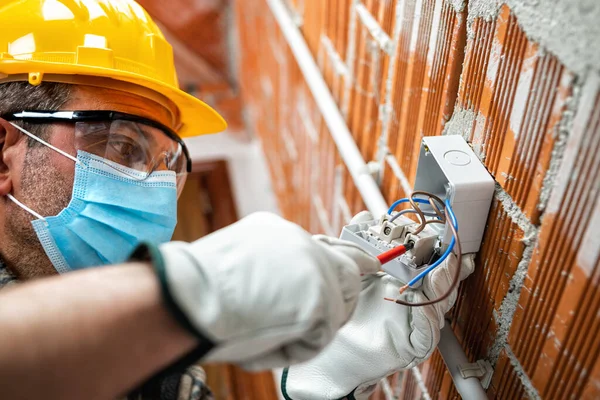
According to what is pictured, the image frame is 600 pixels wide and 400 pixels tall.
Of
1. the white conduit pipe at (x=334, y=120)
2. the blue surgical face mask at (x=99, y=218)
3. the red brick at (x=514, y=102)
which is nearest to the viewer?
the red brick at (x=514, y=102)

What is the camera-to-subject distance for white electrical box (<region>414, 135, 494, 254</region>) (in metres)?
0.68

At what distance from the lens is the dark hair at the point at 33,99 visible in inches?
38.4

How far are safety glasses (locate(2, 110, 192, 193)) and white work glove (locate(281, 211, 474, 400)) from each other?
531 millimetres

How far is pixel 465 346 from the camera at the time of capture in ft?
2.69

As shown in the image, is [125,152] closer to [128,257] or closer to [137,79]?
[137,79]

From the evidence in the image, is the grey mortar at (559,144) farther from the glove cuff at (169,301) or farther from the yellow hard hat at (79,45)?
the yellow hard hat at (79,45)

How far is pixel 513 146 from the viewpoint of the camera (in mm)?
631

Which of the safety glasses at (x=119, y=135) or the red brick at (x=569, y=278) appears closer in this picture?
the red brick at (x=569, y=278)

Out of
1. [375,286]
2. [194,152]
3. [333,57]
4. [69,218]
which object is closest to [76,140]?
[69,218]

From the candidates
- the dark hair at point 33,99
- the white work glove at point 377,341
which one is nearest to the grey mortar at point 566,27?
the white work glove at point 377,341

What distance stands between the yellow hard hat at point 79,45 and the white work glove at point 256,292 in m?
0.63

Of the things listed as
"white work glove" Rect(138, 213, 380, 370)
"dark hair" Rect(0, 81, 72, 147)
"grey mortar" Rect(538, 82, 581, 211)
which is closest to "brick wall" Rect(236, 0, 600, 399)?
"grey mortar" Rect(538, 82, 581, 211)

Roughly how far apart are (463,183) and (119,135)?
696 mm

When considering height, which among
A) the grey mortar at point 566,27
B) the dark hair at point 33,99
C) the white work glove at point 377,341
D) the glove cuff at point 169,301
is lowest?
the white work glove at point 377,341
